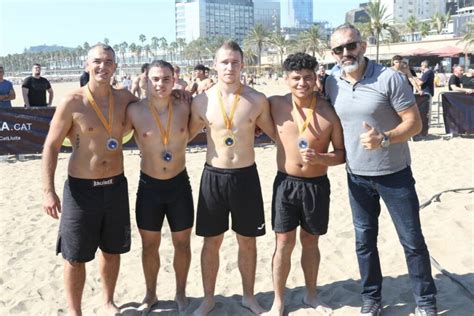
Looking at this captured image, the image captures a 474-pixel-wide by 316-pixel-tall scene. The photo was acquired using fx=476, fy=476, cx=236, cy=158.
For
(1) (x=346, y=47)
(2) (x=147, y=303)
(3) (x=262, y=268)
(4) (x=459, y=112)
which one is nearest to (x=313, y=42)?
(4) (x=459, y=112)

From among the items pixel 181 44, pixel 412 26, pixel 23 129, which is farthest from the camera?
pixel 181 44

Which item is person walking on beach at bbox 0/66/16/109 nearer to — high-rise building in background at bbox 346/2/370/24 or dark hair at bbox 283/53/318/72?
dark hair at bbox 283/53/318/72

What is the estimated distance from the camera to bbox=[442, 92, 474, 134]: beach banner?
12.1 metres

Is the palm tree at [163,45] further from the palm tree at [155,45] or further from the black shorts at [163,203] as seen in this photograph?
the black shorts at [163,203]

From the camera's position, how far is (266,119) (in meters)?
3.86

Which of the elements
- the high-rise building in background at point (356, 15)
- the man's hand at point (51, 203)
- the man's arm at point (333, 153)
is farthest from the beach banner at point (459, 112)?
the high-rise building in background at point (356, 15)

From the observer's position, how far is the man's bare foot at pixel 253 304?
3959 mm

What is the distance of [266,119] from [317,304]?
1.62 meters

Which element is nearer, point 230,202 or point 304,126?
point 304,126

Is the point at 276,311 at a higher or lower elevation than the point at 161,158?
lower

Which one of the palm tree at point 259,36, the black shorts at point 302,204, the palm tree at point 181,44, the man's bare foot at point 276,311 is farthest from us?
the palm tree at point 181,44

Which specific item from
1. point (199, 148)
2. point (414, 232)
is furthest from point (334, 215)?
point (199, 148)

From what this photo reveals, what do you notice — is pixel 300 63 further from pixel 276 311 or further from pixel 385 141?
pixel 276 311

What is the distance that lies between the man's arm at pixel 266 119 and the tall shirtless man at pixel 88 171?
1098 mm
